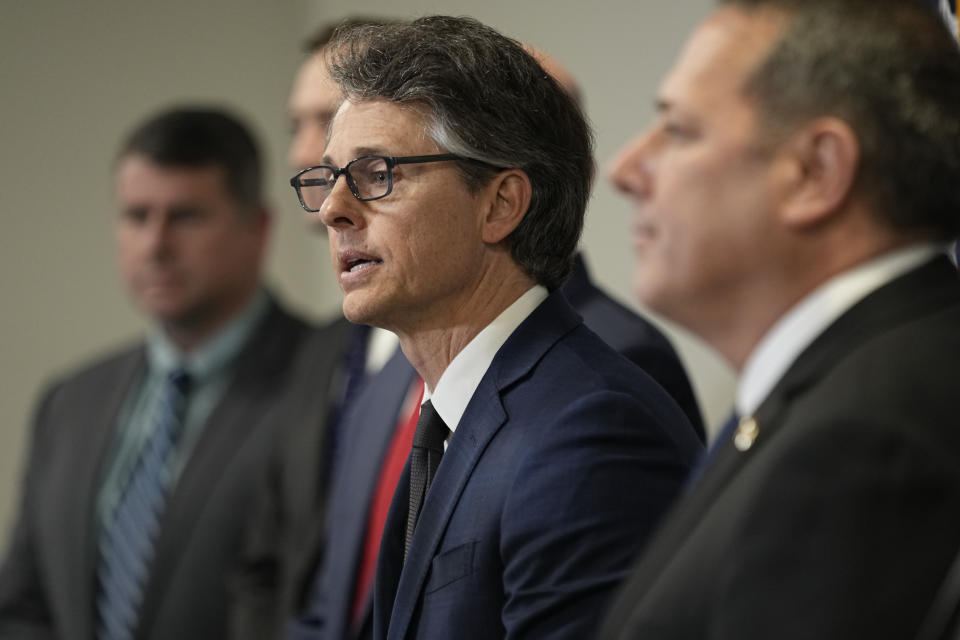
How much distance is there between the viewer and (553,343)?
6.09 feet

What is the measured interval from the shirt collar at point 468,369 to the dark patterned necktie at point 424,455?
3cm

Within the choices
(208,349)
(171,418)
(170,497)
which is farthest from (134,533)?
(208,349)

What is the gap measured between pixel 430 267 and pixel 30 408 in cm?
400

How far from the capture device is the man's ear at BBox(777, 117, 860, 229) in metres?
1.33

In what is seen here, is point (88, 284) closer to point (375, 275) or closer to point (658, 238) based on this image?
point (375, 275)

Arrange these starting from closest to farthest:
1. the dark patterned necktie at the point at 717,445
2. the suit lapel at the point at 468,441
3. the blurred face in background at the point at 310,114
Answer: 1. the dark patterned necktie at the point at 717,445
2. the suit lapel at the point at 468,441
3. the blurred face in background at the point at 310,114

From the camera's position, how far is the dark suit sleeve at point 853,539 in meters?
1.17

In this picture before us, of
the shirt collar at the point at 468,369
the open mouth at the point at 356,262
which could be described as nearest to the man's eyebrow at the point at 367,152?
the open mouth at the point at 356,262

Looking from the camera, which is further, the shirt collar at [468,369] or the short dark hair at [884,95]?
the shirt collar at [468,369]

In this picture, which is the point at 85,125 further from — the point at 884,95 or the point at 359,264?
the point at 884,95

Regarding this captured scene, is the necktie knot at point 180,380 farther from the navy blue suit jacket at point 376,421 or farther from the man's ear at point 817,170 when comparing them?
the man's ear at point 817,170

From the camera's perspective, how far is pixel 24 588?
3754mm

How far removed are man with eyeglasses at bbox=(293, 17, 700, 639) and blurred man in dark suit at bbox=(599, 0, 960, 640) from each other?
0.99ft

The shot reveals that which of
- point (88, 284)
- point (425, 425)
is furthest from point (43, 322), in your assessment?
point (425, 425)
